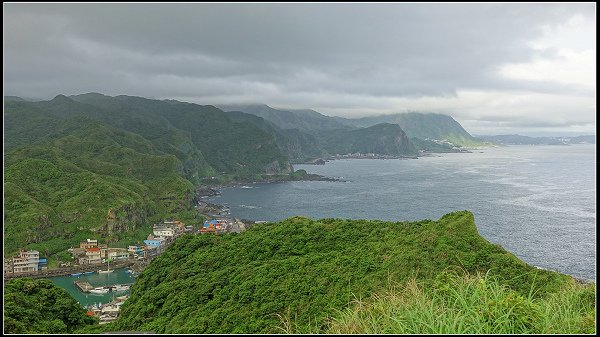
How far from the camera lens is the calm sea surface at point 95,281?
34219 millimetres

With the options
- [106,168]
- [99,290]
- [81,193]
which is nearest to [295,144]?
[106,168]

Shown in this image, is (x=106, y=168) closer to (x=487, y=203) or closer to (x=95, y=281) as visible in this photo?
(x=95, y=281)

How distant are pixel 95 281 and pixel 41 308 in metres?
27.5

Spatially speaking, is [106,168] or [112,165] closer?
[106,168]

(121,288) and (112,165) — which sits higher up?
(112,165)

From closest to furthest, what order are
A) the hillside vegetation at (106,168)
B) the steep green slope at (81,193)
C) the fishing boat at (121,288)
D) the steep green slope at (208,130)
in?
the fishing boat at (121,288), the steep green slope at (81,193), the hillside vegetation at (106,168), the steep green slope at (208,130)

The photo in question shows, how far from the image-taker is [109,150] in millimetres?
84375

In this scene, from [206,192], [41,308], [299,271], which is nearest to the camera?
[41,308]

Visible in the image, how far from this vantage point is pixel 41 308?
47.8ft

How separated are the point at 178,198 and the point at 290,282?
2341 inches

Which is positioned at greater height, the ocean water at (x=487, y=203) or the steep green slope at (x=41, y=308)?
the steep green slope at (x=41, y=308)

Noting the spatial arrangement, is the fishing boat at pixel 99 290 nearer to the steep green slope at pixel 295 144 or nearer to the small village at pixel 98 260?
the small village at pixel 98 260

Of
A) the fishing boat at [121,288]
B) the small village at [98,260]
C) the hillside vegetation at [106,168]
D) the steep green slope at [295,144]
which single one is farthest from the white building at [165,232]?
the steep green slope at [295,144]

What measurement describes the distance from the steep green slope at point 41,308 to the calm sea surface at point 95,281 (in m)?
19.8
